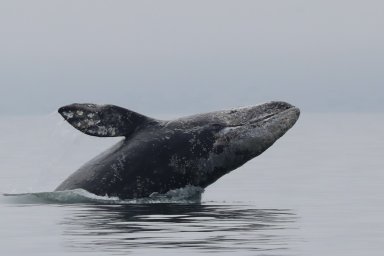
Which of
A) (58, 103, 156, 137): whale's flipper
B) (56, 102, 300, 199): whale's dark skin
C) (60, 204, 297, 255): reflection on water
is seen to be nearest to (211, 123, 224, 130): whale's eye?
(56, 102, 300, 199): whale's dark skin

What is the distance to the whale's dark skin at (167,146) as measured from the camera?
86.7ft

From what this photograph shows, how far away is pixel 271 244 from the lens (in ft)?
69.4

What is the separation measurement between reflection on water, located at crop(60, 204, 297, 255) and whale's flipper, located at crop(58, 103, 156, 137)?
1.62m

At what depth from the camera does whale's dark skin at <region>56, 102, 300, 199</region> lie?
26.4m

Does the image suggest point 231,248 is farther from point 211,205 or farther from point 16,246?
point 211,205

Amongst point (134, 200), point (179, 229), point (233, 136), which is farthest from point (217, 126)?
point (179, 229)

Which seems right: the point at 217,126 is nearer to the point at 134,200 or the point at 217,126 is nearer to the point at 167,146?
the point at 167,146

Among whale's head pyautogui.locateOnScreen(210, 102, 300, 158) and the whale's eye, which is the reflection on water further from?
the whale's eye

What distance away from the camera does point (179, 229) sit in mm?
23250

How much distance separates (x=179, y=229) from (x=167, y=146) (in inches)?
157

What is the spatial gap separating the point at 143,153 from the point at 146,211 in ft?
4.78

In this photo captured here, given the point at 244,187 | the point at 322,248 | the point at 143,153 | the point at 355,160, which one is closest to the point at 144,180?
the point at 143,153

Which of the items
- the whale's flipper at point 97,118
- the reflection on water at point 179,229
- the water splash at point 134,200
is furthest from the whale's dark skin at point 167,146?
the reflection on water at point 179,229

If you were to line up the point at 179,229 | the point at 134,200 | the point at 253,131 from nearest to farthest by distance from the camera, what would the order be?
the point at 179,229, the point at 134,200, the point at 253,131
